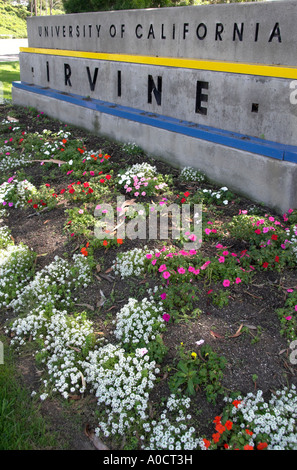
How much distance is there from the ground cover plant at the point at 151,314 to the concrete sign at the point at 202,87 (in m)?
0.36

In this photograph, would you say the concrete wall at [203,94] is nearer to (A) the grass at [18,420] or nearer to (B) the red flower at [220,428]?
(B) the red flower at [220,428]

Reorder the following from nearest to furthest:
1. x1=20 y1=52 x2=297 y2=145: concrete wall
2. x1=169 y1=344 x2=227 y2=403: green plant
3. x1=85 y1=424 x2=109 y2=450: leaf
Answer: x1=85 y1=424 x2=109 y2=450: leaf, x1=169 y1=344 x2=227 y2=403: green plant, x1=20 y1=52 x2=297 y2=145: concrete wall

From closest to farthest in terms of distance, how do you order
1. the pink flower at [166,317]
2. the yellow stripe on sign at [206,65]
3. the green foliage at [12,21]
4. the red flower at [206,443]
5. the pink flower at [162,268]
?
1. the red flower at [206,443]
2. the pink flower at [166,317]
3. the pink flower at [162,268]
4. the yellow stripe on sign at [206,65]
5. the green foliage at [12,21]

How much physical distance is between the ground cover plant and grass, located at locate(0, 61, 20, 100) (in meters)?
7.17

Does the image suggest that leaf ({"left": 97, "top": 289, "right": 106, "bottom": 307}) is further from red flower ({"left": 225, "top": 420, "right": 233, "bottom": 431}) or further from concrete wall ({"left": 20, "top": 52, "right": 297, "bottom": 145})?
concrete wall ({"left": 20, "top": 52, "right": 297, "bottom": 145})

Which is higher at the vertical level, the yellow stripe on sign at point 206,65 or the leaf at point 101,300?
the yellow stripe on sign at point 206,65

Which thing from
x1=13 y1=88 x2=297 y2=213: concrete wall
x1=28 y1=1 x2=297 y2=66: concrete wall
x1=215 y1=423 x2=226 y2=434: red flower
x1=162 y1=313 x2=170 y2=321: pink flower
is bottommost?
x1=215 y1=423 x2=226 y2=434: red flower

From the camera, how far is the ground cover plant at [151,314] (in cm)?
259

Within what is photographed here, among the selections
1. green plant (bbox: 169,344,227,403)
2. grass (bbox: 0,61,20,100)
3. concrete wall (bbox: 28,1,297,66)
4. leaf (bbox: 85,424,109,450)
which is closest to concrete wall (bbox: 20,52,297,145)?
concrete wall (bbox: 28,1,297,66)

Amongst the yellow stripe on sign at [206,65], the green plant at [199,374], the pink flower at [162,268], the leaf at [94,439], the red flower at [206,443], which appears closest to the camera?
the red flower at [206,443]

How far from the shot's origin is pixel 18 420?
8.68 feet

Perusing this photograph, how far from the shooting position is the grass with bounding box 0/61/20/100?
11.4 meters

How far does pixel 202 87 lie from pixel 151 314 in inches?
124

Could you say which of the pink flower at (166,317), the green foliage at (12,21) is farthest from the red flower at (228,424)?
the green foliage at (12,21)
